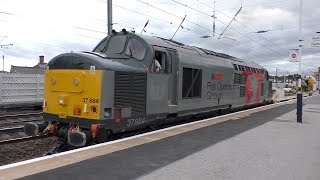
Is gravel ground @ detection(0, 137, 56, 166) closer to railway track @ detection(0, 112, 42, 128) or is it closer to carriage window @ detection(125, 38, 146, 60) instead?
carriage window @ detection(125, 38, 146, 60)

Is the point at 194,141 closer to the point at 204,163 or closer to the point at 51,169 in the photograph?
the point at 204,163

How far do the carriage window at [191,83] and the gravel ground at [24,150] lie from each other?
4.47m

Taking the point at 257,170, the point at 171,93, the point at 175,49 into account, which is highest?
the point at 175,49

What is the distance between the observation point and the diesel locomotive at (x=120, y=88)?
973 cm

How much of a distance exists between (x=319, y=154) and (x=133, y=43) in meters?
5.64

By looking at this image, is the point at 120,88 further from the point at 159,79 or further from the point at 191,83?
the point at 191,83

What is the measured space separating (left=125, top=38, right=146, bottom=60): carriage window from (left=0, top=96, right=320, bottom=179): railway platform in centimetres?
219

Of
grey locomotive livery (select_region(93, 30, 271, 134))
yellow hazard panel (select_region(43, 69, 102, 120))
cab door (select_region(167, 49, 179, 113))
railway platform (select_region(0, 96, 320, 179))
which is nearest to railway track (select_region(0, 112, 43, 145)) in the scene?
yellow hazard panel (select_region(43, 69, 102, 120))

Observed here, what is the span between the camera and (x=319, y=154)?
9.41 m

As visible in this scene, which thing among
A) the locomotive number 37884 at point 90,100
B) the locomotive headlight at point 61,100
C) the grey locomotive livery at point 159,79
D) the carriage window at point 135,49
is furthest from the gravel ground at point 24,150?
the carriage window at point 135,49

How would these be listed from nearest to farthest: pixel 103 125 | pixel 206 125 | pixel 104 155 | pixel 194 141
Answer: pixel 104 155
pixel 103 125
pixel 194 141
pixel 206 125

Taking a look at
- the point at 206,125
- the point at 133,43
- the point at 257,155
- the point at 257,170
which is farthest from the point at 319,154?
the point at 133,43

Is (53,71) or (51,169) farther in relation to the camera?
(53,71)

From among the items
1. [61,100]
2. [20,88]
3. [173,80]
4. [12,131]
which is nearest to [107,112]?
[61,100]
